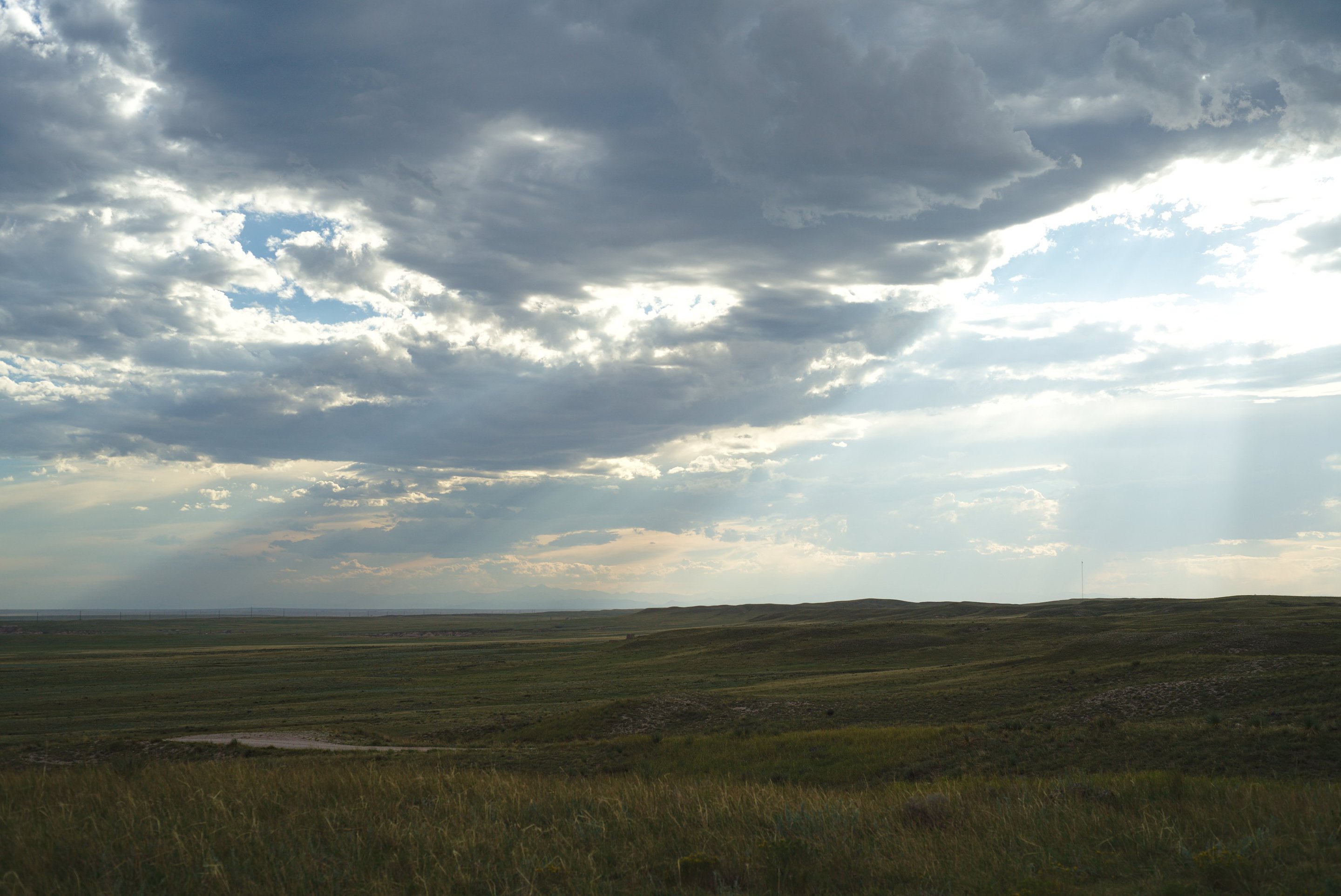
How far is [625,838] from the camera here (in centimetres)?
991

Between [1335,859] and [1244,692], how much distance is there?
2174 cm

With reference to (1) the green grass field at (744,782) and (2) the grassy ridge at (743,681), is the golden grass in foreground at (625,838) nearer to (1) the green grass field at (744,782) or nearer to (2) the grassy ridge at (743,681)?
(1) the green grass field at (744,782)

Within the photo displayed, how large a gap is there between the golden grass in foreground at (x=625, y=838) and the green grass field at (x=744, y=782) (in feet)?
0.16

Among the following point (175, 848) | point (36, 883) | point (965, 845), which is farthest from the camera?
point (965, 845)

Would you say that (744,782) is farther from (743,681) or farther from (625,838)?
(743,681)

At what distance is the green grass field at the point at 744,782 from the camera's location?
8469 mm

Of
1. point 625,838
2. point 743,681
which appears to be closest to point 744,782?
point 625,838

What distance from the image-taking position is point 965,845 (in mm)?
9578

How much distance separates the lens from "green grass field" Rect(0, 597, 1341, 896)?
847 cm

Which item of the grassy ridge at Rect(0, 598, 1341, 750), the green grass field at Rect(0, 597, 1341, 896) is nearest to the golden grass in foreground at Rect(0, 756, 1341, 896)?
the green grass field at Rect(0, 597, 1341, 896)

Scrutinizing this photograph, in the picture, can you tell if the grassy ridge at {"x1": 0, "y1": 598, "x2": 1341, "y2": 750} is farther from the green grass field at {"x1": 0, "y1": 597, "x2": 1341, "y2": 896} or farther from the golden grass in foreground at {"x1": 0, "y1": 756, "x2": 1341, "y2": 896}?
the golden grass in foreground at {"x1": 0, "y1": 756, "x2": 1341, "y2": 896}

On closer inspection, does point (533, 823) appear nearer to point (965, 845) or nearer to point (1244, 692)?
point (965, 845)

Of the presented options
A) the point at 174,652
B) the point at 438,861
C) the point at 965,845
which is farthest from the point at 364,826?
the point at 174,652

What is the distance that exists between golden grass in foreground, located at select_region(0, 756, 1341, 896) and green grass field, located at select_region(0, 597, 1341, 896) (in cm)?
5
